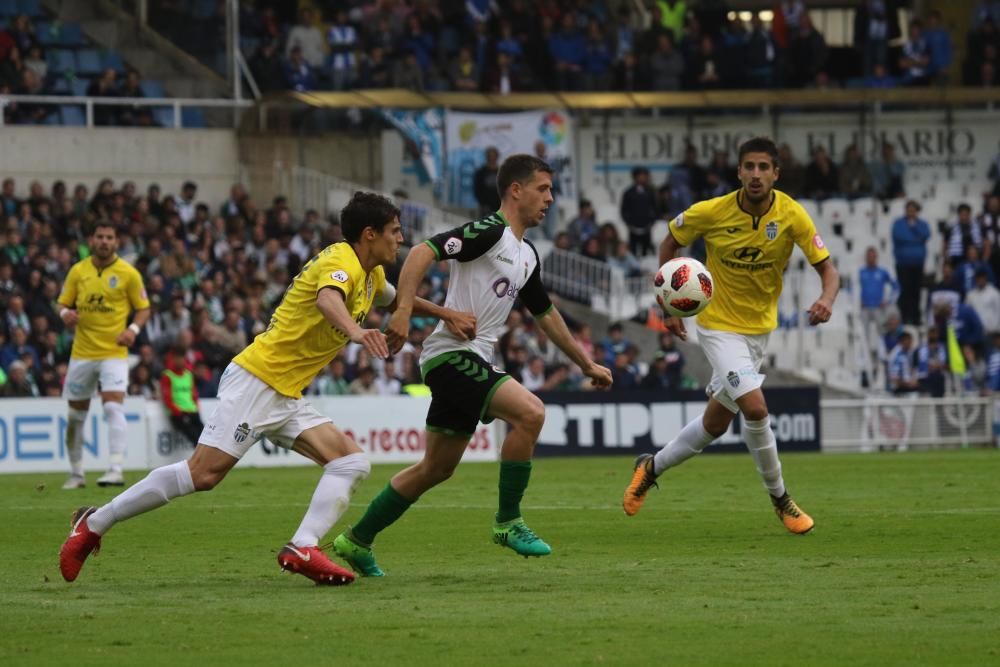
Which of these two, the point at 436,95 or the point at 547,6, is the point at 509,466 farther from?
the point at 547,6

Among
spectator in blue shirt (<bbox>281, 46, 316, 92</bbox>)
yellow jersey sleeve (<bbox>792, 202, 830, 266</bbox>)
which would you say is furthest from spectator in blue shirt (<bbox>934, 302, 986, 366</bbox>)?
yellow jersey sleeve (<bbox>792, 202, 830, 266</bbox>)

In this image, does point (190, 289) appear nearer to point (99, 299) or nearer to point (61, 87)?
point (61, 87)

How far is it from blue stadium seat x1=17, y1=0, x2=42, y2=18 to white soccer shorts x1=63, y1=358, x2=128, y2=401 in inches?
600

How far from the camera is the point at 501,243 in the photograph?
10.2m

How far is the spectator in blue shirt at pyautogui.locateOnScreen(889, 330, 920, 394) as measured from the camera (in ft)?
95.5

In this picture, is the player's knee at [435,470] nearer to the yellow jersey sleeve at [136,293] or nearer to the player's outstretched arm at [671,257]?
the player's outstretched arm at [671,257]

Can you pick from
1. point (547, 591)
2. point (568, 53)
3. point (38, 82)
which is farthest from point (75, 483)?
point (568, 53)

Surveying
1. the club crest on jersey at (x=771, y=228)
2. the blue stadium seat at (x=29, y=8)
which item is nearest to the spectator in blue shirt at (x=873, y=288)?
the blue stadium seat at (x=29, y=8)

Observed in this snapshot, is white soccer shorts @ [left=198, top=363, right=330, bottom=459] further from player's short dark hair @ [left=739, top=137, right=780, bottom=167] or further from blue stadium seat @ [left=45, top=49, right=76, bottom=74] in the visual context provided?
blue stadium seat @ [left=45, top=49, right=76, bottom=74]

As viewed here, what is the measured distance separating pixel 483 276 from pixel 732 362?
115 inches

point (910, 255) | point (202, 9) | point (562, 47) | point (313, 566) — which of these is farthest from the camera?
point (562, 47)

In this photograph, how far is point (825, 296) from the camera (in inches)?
485

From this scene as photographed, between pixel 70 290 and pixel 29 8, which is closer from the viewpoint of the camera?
pixel 70 290

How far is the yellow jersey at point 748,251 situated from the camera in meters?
12.8
